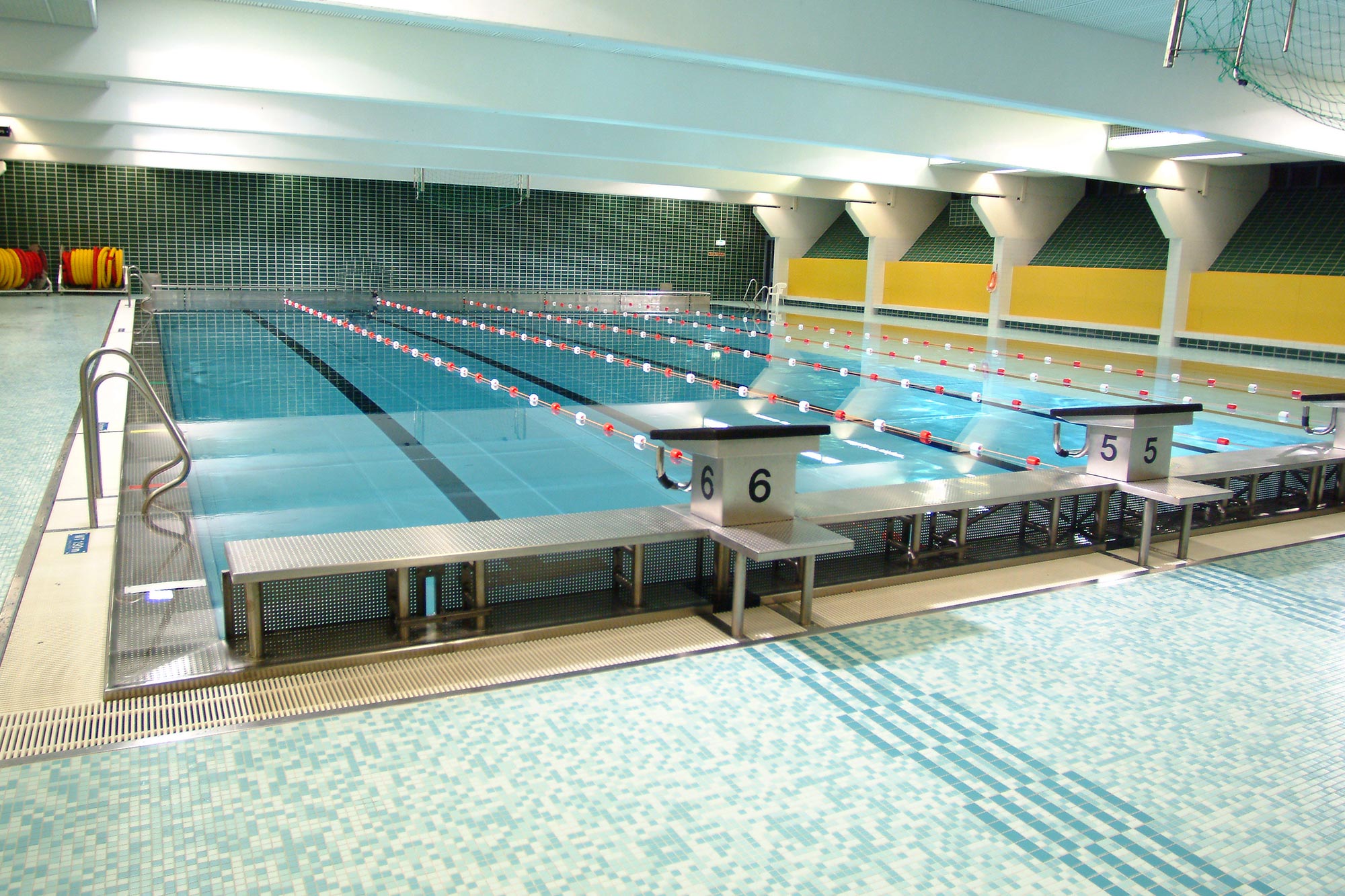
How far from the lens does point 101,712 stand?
2580mm

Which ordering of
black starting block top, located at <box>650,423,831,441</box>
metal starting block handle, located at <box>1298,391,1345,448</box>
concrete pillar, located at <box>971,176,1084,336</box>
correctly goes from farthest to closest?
concrete pillar, located at <box>971,176,1084,336</box>, metal starting block handle, located at <box>1298,391,1345,448</box>, black starting block top, located at <box>650,423,831,441</box>

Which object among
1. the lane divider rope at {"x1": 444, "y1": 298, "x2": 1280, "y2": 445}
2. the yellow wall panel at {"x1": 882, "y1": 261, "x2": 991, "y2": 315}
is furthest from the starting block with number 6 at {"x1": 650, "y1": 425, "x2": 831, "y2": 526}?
the yellow wall panel at {"x1": 882, "y1": 261, "x2": 991, "y2": 315}

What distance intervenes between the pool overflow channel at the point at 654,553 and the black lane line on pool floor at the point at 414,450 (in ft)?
4.63

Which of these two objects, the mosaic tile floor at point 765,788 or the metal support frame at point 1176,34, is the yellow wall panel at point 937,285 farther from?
the mosaic tile floor at point 765,788

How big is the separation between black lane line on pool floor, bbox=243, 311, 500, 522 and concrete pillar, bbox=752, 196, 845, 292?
648 inches

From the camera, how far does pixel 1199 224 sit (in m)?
15.4

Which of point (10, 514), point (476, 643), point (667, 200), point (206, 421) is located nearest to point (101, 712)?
point (476, 643)

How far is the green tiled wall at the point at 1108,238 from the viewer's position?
1691 cm

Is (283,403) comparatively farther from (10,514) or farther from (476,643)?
(476,643)

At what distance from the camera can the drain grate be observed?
2.48 meters

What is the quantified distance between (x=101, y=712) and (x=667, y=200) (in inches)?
958

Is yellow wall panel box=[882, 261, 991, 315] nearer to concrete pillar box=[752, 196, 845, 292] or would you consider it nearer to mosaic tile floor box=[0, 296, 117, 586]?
concrete pillar box=[752, 196, 845, 292]

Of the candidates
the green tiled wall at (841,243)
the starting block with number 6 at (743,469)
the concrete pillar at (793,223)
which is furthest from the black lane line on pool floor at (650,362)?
the concrete pillar at (793,223)

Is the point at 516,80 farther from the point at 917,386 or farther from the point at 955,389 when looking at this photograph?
the point at 955,389
